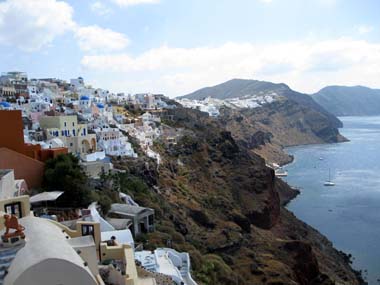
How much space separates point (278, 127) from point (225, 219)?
3398 inches

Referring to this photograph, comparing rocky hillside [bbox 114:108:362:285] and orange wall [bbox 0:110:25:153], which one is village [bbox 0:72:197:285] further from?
rocky hillside [bbox 114:108:362:285]

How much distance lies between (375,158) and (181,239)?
68871mm

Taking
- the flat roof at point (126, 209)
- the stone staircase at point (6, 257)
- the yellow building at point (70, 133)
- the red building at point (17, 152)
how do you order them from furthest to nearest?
the yellow building at point (70, 133)
the flat roof at point (126, 209)
the red building at point (17, 152)
the stone staircase at point (6, 257)

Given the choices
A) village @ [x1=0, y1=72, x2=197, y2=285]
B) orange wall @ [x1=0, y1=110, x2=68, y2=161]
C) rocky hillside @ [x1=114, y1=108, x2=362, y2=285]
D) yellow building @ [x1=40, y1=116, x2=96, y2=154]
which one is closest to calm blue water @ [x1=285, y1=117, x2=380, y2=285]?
rocky hillside @ [x1=114, y1=108, x2=362, y2=285]

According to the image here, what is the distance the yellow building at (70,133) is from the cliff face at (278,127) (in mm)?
59117

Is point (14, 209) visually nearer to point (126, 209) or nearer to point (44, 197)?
point (44, 197)

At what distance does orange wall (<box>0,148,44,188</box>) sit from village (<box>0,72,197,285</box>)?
32 millimetres

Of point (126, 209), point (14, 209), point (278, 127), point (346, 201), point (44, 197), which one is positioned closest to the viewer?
point (14, 209)

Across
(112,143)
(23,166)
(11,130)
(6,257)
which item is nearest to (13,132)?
(11,130)

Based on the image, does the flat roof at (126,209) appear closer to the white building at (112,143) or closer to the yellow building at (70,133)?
the yellow building at (70,133)

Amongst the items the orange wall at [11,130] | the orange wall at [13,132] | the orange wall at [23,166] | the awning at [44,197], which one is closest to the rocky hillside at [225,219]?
the awning at [44,197]

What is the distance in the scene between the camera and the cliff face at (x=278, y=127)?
8538cm

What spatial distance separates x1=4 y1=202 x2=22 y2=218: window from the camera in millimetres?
8141

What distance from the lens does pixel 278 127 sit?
113 metres
